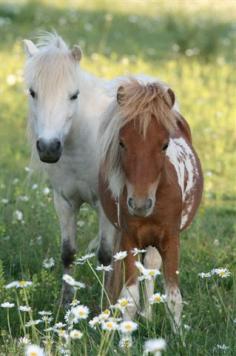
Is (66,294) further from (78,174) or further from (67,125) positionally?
(67,125)

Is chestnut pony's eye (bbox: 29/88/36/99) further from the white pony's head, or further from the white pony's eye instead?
the white pony's eye

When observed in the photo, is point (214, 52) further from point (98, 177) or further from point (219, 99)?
point (98, 177)

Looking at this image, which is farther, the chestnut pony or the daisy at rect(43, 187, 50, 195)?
the daisy at rect(43, 187, 50, 195)

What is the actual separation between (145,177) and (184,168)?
76 centimetres

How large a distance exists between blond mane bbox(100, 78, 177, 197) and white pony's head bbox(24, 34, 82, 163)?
573mm

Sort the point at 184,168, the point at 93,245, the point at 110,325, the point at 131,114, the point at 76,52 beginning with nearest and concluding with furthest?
1. the point at 110,325
2. the point at 131,114
3. the point at 184,168
4. the point at 76,52
5. the point at 93,245

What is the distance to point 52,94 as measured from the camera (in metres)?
5.60

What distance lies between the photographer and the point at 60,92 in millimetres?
5633

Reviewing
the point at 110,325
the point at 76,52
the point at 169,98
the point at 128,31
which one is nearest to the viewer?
the point at 110,325

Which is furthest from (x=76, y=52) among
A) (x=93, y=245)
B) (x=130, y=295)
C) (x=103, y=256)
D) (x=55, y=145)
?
(x=130, y=295)

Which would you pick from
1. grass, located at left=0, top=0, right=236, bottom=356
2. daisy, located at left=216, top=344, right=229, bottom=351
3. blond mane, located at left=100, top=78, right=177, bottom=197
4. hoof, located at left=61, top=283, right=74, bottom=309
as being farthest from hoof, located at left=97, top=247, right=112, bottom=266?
daisy, located at left=216, top=344, right=229, bottom=351

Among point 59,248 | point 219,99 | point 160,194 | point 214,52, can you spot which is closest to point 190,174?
point 160,194

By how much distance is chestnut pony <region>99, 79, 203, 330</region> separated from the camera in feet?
15.1

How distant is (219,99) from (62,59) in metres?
6.18
